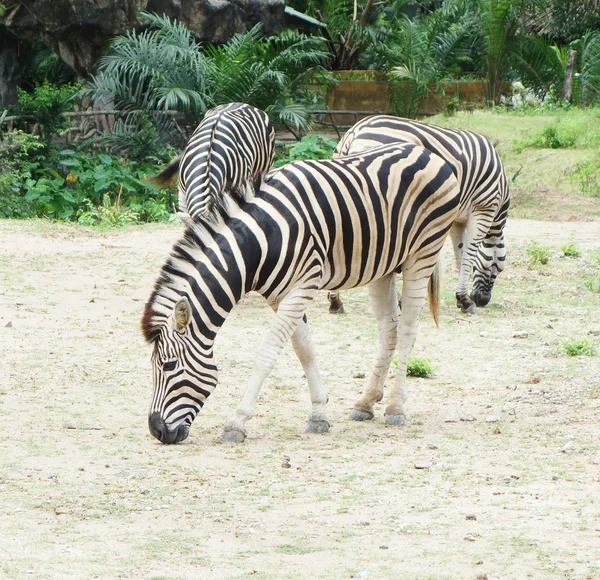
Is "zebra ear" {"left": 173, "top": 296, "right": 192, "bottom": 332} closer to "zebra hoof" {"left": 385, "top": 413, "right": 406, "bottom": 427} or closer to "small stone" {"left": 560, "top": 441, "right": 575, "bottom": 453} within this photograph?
"zebra hoof" {"left": 385, "top": 413, "right": 406, "bottom": 427}

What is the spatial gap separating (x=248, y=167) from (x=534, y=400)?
474 cm

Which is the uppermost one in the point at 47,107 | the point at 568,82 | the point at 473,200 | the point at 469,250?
the point at 568,82

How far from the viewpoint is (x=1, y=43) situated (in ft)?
72.6

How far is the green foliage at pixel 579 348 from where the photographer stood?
799 centimetres

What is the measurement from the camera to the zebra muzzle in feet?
18.1

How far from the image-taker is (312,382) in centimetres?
609

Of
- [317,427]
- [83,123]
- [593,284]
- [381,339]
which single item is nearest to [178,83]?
[83,123]

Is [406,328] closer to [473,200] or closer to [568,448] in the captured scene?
[568,448]

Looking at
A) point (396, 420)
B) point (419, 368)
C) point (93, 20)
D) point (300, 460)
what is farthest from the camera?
point (93, 20)

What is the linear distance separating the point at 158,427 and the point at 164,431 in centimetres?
4

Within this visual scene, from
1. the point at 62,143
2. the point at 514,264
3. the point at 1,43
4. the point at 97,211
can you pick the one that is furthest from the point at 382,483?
the point at 1,43

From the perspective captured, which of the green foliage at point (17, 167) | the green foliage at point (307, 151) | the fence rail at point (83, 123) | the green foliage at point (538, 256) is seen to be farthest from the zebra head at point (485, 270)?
the fence rail at point (83, 123)

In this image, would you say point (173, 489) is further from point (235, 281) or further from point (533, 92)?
point (533, 92)

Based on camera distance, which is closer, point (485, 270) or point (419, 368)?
point (419, 368)
